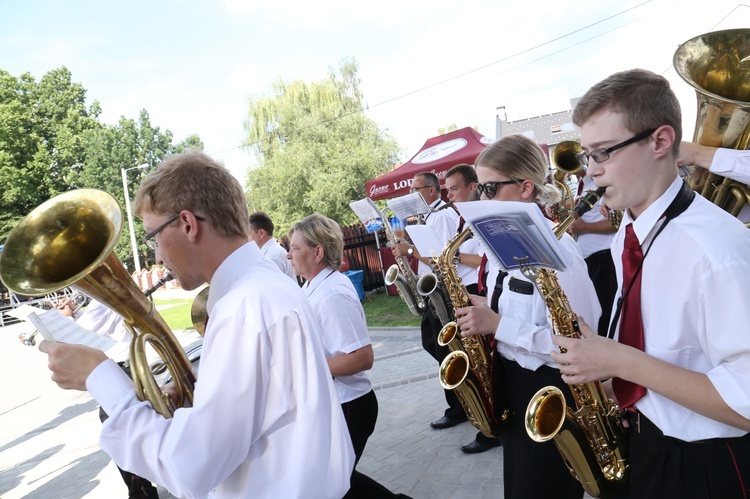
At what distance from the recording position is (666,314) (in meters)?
1.59

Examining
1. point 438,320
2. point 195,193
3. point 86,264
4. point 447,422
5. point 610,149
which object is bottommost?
point 447,422

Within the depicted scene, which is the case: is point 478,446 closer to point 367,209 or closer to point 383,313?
point 367,209

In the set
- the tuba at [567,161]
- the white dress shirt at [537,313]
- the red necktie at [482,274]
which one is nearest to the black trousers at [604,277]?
the tuba at [567,161]

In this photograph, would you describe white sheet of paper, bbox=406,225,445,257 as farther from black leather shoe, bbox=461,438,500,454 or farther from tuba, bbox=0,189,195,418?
tuba, bbox=0,189,195,418

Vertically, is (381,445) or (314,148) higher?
(314,148)

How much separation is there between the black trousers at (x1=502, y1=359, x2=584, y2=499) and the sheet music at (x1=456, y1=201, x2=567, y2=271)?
82cm

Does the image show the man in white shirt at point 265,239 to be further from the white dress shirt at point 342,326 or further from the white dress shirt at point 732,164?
the white dress shirt at point 732,164

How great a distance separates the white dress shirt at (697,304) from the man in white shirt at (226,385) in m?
1.08

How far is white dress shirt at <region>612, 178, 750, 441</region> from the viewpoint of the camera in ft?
4.63

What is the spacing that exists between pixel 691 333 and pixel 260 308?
1.31m

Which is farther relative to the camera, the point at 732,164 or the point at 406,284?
the point at 406,284

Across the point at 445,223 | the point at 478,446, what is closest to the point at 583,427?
the point at 478,446

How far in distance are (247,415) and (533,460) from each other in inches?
61.5

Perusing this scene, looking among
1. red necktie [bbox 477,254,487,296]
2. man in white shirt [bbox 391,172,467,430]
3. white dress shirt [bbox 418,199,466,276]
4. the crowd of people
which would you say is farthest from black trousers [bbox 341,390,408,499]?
white dress shirt [bbox 418,199,466,276]
